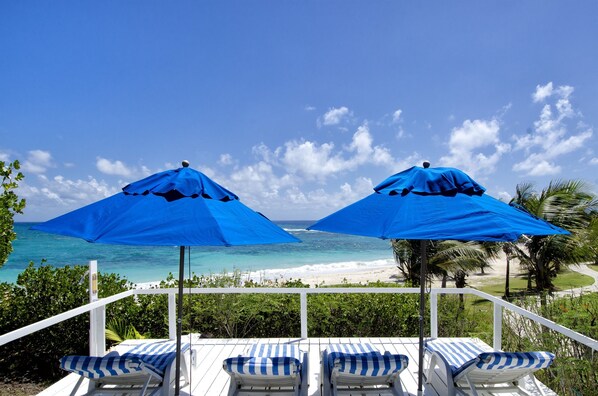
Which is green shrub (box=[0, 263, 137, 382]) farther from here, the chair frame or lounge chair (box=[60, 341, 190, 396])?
the chair frame

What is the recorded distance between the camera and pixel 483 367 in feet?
10.1

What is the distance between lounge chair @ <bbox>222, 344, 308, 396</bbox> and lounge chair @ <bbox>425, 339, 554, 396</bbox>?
1.28 meters

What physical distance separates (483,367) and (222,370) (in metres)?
2.87

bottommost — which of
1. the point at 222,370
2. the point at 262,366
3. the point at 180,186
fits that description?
the point at 222,370

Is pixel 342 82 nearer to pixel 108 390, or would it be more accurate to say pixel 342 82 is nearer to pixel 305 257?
pixel 108 390

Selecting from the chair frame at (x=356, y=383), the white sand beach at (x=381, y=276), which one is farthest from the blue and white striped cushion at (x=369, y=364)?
the white sand beach at (x=381, y=276)

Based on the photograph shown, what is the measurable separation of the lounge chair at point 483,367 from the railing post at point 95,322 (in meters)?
3.80

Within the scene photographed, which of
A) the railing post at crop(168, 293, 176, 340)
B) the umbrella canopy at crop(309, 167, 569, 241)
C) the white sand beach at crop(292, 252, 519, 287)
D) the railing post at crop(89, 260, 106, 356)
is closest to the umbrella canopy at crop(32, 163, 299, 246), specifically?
the umbrella canopy at crop(309, 167, 569, 241)

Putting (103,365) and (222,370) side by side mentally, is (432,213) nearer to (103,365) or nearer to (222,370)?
(103,365)

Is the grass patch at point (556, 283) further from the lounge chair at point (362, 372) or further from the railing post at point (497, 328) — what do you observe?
the lounge chair at point (362, 372)

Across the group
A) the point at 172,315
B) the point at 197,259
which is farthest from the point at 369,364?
→ the point at 197,259

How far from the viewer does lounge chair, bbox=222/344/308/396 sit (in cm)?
295

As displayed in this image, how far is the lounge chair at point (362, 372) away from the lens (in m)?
3.07

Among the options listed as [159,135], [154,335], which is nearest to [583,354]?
[154,335]
